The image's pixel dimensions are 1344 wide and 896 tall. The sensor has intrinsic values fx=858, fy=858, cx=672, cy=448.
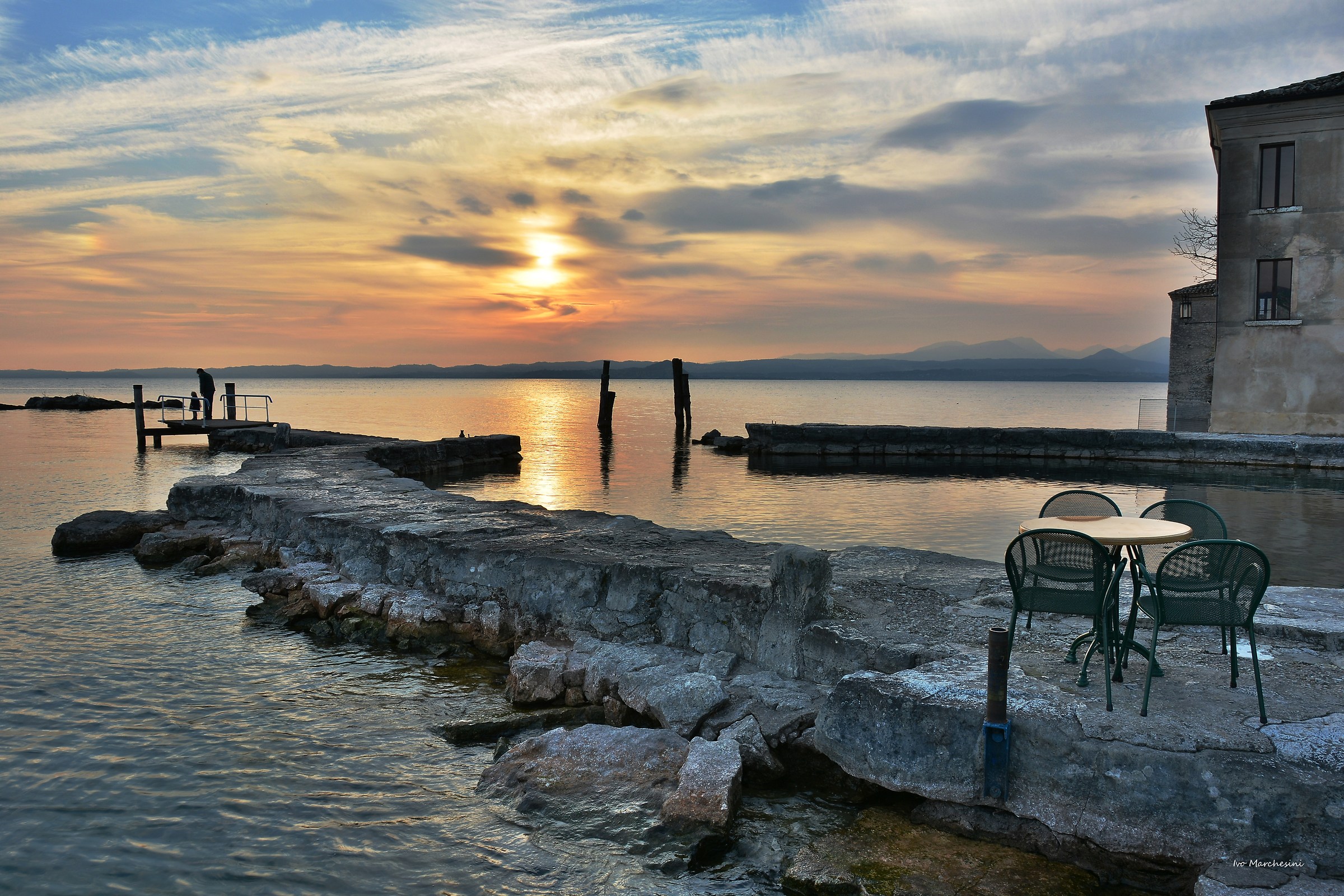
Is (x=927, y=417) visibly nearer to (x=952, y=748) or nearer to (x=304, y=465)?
(x=304, y=465)

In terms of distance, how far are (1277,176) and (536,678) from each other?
75.2 ft

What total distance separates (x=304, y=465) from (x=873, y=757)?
12131 millimetres

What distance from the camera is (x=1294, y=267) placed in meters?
20.8

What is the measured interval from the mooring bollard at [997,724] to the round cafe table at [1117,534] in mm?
558

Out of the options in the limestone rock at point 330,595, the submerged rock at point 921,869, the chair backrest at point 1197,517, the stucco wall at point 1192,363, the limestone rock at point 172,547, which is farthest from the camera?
the stucco wall at point 1192,363

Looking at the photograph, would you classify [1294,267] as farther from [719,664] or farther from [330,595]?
[330,595]

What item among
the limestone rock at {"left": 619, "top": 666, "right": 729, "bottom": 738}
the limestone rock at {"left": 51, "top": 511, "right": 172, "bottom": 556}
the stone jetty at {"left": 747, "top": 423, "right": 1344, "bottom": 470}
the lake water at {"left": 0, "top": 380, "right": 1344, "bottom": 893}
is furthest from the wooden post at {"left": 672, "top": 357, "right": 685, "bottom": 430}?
the limestone rock at {"left": 619, "top": 666, "right": 729, "bottom": 738}

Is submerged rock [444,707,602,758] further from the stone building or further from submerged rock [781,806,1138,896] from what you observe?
the stone building

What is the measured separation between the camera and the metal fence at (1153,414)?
28530mm

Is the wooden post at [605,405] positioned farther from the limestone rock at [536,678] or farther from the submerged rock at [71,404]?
the submerged rock at [71,404]

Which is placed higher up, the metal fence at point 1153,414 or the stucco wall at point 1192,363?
the stucco wall at point 1192,363

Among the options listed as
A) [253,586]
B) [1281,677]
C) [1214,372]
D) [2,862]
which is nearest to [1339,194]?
[1214,372]

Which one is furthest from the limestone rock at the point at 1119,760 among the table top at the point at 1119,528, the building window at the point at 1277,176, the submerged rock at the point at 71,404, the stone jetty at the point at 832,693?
the submerged rock at the point at 71,404

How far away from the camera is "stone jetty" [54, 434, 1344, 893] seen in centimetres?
343
